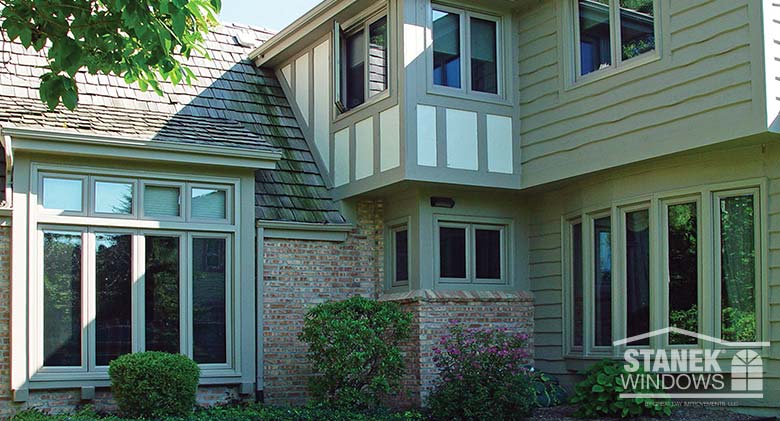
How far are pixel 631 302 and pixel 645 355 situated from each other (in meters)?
0.71

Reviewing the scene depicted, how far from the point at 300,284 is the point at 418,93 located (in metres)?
3.04

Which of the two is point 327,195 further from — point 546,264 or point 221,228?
point 546,264

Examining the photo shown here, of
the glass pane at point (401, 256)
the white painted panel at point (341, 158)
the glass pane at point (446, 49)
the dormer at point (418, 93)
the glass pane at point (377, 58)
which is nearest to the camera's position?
the dormer at point (418, 93)

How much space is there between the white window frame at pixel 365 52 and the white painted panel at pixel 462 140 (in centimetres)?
94

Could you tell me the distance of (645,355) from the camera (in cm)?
1077

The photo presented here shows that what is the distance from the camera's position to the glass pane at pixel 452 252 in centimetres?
1247

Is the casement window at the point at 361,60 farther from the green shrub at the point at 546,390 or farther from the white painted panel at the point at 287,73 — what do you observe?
the green shrub at the point at 546,390

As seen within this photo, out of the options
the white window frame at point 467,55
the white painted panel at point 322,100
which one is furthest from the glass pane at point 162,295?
the white window frame at point 467,55

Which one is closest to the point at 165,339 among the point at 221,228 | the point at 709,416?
the point at 221,228

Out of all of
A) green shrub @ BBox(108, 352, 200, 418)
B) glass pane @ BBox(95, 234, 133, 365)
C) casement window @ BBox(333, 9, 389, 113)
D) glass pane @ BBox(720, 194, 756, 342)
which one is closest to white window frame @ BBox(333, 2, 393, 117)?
casement window @ BBox(333, 9, 389, 113)

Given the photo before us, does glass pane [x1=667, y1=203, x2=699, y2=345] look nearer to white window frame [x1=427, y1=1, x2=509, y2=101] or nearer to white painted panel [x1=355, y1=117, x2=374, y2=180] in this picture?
white window frame [x1=427, y1=1, x2=509, y2=101]

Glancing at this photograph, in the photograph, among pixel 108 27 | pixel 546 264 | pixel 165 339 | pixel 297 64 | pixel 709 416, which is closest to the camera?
pixel 108 27

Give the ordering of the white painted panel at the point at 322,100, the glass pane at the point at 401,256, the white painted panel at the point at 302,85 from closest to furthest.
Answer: the glass pane at the point at 401,256 < the white painted panel at the point at 322,100 < the white painted panel at the point at 302,85

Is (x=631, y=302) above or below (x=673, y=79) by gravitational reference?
below
